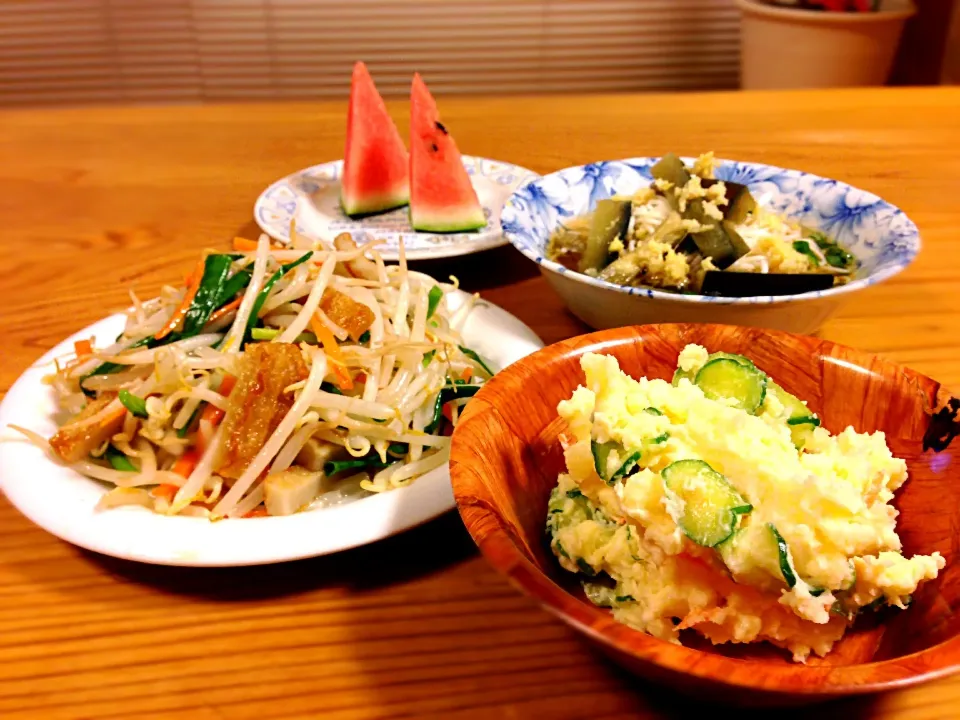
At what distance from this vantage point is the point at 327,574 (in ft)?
3.21

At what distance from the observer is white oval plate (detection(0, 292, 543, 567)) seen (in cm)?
89

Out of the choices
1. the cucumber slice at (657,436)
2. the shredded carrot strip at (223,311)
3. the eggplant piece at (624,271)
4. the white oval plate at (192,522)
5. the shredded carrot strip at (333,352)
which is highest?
the cucumber slice at (657,436)

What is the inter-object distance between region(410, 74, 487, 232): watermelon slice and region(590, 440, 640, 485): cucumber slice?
121 centimetres

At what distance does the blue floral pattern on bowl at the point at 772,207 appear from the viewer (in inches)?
54.7

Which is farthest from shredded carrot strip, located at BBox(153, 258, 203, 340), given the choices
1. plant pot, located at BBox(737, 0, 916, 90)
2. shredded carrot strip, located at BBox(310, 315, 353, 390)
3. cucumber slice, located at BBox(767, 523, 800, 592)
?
plant pot, located at BBox(737, 0, 916, 90)

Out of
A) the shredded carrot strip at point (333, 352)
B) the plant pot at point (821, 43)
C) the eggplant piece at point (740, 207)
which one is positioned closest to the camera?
the shredded carrot strip at point (333, 352)

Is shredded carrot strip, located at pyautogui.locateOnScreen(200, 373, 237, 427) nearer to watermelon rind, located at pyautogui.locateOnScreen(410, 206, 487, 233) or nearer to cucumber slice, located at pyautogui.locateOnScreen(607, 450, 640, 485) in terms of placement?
cucumber slice, located at pyautogui.locateOnScreen(607, 450, 640, 485)

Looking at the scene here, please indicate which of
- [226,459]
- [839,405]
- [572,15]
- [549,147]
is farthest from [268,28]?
[839,405]

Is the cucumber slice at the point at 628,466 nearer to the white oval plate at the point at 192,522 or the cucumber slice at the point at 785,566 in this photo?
the cucumber slice at the point at 785,566

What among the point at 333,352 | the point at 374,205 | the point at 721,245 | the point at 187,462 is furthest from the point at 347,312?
the point at 374,205

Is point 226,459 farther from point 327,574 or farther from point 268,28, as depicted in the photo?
point 268,28

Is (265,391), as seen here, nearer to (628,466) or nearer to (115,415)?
(115,415)

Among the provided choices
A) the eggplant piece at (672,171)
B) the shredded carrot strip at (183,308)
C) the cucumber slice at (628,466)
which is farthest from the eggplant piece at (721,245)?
the shredded carrot strip at (183,308)

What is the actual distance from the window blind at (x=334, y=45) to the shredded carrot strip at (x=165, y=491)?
4171 millimetres
